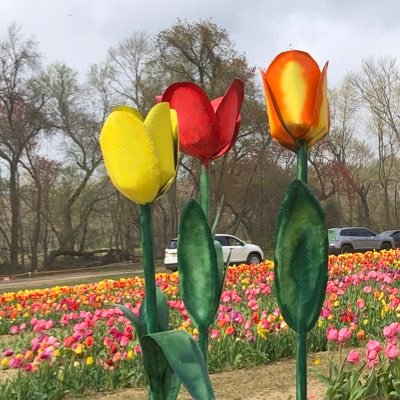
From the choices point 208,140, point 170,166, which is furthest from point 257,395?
point 170,166

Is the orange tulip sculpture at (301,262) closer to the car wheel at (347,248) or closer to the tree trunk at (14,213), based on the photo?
the tree trunk at (14,213)

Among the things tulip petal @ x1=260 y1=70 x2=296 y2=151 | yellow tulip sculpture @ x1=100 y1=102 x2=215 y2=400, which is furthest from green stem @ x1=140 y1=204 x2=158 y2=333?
tulip petal @ x1=260 y1=70 x2=296 y2=151

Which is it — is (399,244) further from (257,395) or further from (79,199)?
(257,395)

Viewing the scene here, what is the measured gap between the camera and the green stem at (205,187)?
136 cm

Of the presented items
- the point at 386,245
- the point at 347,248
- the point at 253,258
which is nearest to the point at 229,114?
the point at 253,258

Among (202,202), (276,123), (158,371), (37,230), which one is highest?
(37,230)

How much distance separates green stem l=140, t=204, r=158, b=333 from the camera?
1.10 metres

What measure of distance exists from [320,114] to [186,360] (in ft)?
1.92

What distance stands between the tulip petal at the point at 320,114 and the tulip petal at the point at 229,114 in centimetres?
21

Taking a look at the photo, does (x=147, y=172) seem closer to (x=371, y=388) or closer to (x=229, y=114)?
(x=229, y=114)

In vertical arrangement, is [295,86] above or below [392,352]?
above

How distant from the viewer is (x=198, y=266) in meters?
1.23

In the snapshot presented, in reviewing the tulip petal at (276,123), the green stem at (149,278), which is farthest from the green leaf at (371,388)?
the green stem at (149,278)

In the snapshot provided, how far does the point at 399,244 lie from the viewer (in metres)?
31.5
